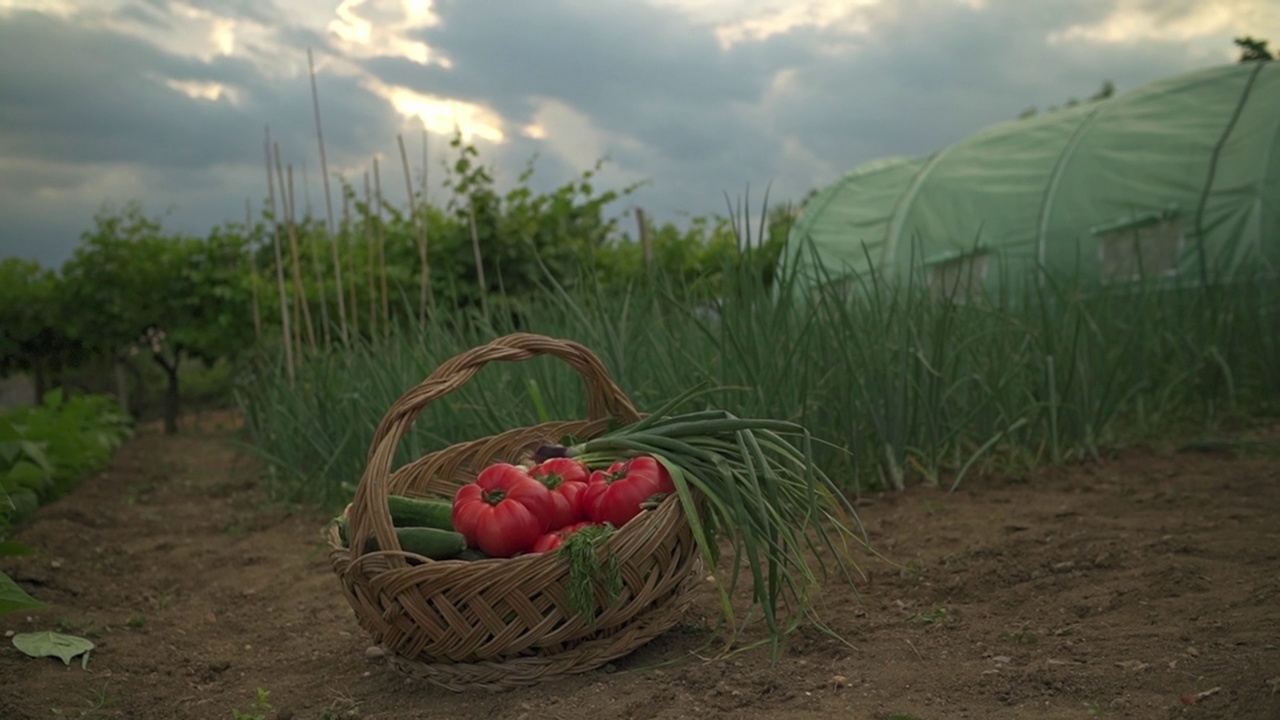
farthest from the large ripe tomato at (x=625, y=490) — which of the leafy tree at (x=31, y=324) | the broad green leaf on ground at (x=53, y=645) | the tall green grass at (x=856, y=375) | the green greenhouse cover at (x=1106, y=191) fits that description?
the leafy tree at (x=31, y=324)

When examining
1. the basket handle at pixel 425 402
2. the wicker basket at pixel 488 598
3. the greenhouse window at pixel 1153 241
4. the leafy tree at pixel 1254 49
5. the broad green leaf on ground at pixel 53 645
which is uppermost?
the leafy tree at pixel 1254 49

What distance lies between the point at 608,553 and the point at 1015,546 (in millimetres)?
1212

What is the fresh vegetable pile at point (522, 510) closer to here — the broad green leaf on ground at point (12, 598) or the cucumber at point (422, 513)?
the cucumber at point (422, 513)

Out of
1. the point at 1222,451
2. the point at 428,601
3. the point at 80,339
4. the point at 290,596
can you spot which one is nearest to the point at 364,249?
the point at 80,339

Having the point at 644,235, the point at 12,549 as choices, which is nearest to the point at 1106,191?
the point at 644,235

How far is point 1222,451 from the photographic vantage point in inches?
148

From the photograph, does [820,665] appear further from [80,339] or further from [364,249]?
[80,339]

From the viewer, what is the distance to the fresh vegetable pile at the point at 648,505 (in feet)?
5.56

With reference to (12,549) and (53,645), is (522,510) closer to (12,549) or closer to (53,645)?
(53,645)

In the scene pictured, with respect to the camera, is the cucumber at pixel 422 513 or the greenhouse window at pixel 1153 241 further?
the greenhouse window at pixel 1153 241

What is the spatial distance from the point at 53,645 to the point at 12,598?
→ 532 mm

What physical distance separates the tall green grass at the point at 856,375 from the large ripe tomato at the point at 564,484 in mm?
741

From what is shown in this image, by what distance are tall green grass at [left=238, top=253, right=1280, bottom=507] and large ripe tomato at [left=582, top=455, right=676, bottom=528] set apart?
83 centimetres

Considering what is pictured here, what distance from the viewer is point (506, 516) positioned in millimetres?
1818
